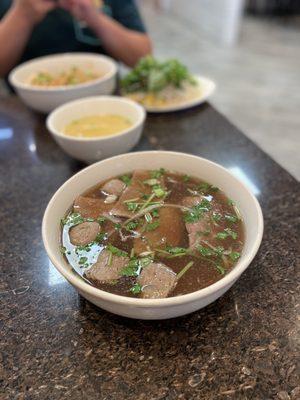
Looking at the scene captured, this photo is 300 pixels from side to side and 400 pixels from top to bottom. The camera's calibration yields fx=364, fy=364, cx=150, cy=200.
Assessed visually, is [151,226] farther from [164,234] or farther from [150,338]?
[150,338]

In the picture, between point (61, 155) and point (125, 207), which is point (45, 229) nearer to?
point (125, 207)

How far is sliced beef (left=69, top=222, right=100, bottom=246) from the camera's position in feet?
2.71

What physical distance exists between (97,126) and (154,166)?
1.43ft

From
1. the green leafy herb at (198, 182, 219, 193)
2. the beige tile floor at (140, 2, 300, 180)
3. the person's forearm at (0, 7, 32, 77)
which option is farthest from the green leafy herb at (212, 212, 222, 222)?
the beige tile floor at (140, 2, 300, 180)

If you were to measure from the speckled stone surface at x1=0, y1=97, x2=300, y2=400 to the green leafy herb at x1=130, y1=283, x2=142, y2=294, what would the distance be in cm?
10

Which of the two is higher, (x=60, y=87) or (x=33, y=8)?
(x=33, y=8)

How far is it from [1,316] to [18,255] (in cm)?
20

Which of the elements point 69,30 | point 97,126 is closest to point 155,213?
point 97,126

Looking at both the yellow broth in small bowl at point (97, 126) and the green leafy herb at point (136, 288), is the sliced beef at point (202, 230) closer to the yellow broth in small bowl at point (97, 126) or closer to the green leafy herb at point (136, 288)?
the green leafy herb at point (136, 288)

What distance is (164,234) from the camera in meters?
0.84

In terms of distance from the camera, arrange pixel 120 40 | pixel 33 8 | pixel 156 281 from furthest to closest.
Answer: pixel 120 40
pixel 33 8
pixel 156 281

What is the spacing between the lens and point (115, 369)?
69 centimetres

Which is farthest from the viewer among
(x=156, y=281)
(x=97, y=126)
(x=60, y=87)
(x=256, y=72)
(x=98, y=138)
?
(x=256, y=72)

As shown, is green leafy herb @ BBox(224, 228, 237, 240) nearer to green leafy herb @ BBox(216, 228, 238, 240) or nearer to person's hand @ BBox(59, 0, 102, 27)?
green leafy herb @ BBox(216, 228, 238, 240)
